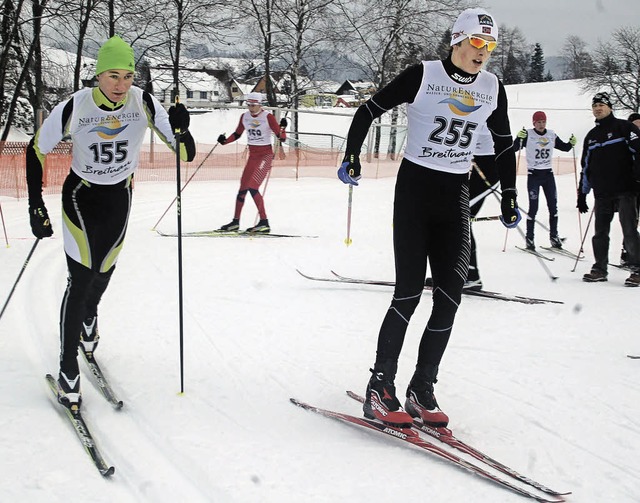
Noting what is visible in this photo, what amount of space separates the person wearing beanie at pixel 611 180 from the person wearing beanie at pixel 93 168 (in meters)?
5.67

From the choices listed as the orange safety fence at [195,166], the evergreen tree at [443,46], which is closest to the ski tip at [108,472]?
the orange safety fence at [195,166]

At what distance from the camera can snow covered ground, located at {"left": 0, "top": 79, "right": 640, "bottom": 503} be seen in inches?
112

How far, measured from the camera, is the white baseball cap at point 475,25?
333 cm

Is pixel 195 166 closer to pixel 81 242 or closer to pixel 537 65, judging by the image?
pixel 81 242

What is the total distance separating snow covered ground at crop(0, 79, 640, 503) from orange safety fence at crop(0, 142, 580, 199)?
6990 mm

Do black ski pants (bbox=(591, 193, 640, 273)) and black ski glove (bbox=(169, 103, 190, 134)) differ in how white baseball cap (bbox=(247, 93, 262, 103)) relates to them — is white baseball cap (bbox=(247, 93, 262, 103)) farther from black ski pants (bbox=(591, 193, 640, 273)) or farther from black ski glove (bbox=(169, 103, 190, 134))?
black ski glove (bbox=(169, 103, 190, 134))

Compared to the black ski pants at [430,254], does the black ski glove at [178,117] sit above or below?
above

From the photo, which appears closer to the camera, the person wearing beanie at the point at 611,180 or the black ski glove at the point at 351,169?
the black ski glove at the point at 351,169

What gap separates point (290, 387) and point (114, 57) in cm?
216

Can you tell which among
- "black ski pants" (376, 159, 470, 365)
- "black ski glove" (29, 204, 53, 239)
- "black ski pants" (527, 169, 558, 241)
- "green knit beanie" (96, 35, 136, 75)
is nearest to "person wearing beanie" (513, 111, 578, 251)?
"black ski pants" (527, 169, 558, 241)

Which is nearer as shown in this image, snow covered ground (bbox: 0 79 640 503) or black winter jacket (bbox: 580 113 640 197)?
snow covered ground (bbox: 0 79 640 503)

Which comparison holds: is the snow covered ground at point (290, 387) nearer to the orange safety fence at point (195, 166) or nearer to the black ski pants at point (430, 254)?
the black ski pants at point (430, 254)

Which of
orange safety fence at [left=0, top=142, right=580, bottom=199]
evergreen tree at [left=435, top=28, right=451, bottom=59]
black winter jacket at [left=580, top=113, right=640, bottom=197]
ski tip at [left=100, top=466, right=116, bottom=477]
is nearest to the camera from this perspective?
ski tip at [left=100, top=466, right=116, bottom=477]

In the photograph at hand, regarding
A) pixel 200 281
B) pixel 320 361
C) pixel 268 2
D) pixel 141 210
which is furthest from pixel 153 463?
pixel 268 2
